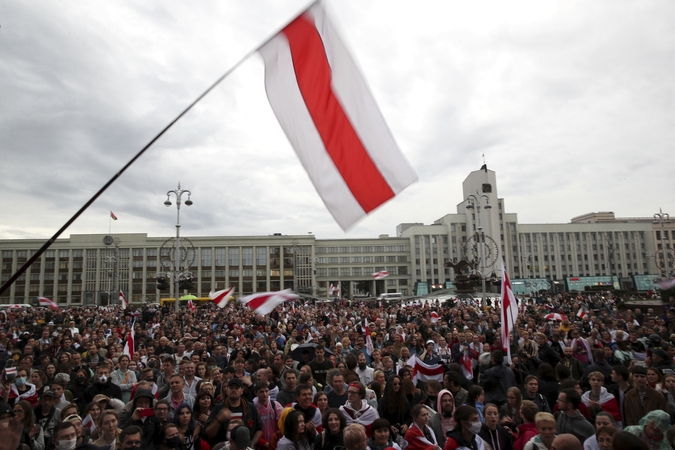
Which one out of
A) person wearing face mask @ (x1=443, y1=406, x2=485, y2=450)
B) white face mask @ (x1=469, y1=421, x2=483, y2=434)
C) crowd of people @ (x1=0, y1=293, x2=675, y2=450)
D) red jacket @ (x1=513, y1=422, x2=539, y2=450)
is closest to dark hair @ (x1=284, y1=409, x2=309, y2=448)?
crowd of people @ (x1=0, y1=293, x2=675, y2=450)

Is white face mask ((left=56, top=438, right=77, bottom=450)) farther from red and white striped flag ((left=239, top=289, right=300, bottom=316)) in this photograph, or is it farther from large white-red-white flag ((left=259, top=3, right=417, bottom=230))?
red and white striped flag ((left=239, top=289, right=300, bottom=316))

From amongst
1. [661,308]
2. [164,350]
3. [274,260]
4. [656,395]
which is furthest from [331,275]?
[656,395]

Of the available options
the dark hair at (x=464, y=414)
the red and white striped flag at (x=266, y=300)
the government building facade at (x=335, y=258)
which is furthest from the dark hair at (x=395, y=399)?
the government building facade at (x=335, y=258)

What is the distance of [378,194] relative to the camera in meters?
5.25

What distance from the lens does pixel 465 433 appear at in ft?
16.2

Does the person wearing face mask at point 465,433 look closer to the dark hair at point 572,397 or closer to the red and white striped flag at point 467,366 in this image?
the dark hair at point 572,397

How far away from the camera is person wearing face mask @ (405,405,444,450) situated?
16.6ft

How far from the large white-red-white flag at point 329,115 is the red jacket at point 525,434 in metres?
3.01

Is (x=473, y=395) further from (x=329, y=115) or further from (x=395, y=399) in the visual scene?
(x=329, y=115)

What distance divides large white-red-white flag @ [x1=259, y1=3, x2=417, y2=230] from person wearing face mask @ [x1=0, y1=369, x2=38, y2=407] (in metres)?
5.92

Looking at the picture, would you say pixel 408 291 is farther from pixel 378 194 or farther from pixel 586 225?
pixel 378 194

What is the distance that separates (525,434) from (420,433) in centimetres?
116

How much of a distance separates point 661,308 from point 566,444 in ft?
105

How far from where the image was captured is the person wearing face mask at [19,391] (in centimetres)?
741
